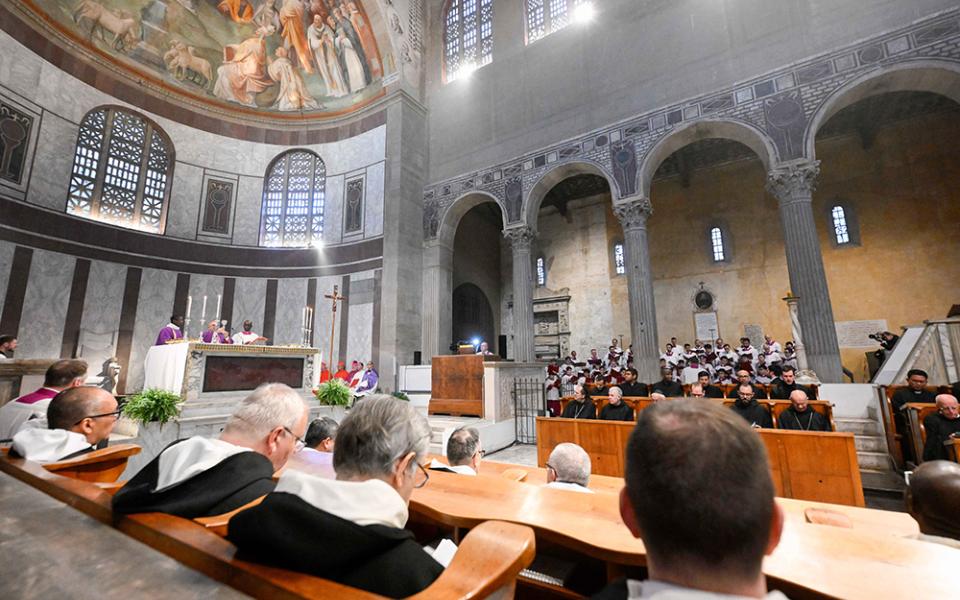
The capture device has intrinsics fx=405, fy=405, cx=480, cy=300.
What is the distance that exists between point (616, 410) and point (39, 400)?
5.96m

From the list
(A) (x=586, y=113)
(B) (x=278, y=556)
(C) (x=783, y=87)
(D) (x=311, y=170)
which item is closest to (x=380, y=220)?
(D) (x=311, y=170)

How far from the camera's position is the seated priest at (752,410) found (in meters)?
5.22

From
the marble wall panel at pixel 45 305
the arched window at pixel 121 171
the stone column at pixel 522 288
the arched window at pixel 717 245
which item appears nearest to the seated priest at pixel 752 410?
the stone column at pixel 522 288

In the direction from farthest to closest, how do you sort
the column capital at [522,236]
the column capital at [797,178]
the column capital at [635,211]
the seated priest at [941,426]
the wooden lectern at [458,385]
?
the column capital at [522,236]
the column capital at [635,211]
the column capital at [797,178]
the wooden lectern at [458,385]
the seated priest at [941,426]

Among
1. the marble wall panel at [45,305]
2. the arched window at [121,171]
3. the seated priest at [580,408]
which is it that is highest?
the arched window at [121,171]

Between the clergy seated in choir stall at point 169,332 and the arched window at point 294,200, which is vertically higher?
the arched window at point 294,200

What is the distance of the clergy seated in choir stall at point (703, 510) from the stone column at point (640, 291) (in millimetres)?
9030

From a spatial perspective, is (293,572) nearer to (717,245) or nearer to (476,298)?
(476,298)

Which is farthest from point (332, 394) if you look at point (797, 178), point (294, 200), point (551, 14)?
point (551, 14)

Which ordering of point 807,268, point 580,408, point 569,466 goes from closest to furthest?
point 569,466 < point 580,408 < point 807,268

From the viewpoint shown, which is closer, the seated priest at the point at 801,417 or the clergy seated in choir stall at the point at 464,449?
the clergy seated in choir stall at the point at 464,449

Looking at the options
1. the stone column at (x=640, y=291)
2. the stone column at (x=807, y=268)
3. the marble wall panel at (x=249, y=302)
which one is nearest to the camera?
the stone column at (x=807, y=268)

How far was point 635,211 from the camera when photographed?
9820 millimetres

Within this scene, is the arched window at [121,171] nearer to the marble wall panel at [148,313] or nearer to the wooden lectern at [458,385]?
the marble wall panel at [148,313]
